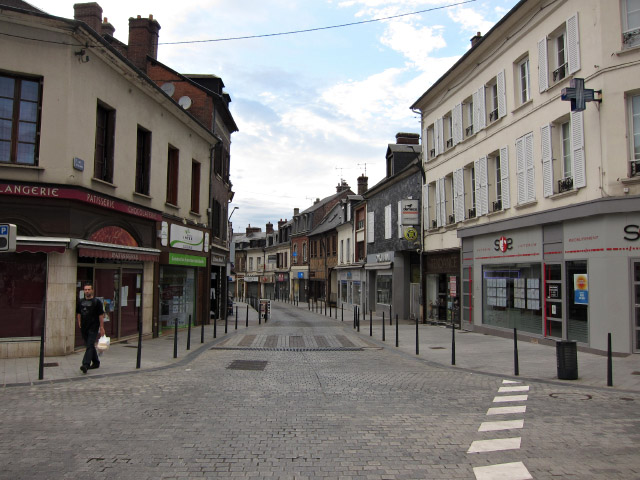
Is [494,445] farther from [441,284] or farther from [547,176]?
[441,284]

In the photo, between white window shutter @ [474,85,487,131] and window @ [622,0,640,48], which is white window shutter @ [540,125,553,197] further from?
white window shutter @ [474,85,487,131]

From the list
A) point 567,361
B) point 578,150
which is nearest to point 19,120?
point 567,361

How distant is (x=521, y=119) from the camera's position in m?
15.2

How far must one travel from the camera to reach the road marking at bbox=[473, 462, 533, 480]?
15.3 ft

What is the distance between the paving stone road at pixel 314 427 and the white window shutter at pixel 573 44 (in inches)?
323

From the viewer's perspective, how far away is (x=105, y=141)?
1298cm

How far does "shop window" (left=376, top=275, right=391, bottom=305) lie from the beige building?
15.3 m

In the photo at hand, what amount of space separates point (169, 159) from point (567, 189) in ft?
41.6

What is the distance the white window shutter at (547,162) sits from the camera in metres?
13.6

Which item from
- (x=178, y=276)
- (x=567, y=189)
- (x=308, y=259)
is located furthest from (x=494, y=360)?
(x=308, y=259)

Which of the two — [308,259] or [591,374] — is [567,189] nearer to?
[591,374]

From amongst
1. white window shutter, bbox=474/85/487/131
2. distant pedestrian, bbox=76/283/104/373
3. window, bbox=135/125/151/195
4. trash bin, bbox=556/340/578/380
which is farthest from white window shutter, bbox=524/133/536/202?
distant pedestrian, bbox=76/283/104/373

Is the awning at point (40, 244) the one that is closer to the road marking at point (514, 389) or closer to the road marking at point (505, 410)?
the road marking at point (505, 410)

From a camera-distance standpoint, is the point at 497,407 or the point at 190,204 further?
the point at 190,204
